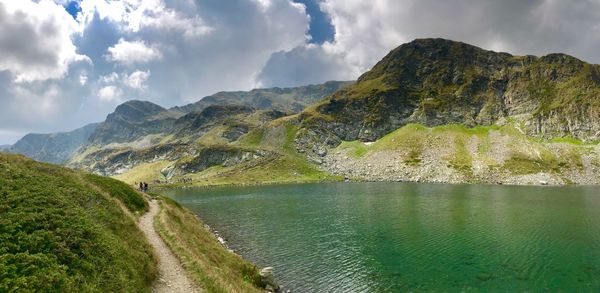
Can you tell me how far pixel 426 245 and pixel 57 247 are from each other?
4822 cm

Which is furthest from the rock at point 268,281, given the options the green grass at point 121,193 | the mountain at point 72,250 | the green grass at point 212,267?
the green grass at point 121,193

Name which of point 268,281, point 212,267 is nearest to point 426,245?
point 268,281

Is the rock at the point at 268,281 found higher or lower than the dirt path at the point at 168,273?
lower

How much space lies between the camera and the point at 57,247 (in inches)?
830

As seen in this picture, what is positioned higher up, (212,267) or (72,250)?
(72,250)

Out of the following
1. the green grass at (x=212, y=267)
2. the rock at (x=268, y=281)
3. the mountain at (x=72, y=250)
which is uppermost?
the mountain at (x=72, y=250)

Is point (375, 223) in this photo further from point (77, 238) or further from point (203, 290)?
point (77, 238)

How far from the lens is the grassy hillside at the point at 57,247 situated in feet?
58.9

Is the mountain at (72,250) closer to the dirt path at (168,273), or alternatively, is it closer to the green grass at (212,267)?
the green grass at (212,267)

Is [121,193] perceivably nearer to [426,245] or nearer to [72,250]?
[72,250]

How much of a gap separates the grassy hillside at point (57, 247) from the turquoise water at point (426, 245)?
19558 millimetres

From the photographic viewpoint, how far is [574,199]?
102 metres

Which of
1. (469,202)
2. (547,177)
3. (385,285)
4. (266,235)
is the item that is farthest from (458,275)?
(547,177)

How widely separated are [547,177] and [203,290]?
189261mm
